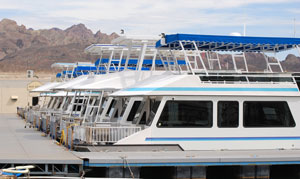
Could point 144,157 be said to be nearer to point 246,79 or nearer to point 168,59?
point 246,79

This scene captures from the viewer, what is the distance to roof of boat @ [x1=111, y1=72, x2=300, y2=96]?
1741 centimetres

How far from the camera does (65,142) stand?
19.2 m

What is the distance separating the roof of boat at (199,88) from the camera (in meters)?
17.4

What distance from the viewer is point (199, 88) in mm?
17672

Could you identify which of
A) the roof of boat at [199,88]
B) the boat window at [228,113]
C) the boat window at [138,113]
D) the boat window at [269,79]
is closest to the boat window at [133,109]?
the boat window at [138,113]

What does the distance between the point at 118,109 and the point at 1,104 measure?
34416mm

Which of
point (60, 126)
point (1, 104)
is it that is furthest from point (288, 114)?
point (1, 104)

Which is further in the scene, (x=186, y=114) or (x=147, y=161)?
(x=186, y=114)

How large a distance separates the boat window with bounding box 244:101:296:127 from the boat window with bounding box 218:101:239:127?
30 centimetres

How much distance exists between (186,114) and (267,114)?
8.66 ft

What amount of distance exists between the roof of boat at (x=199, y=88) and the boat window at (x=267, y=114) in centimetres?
32

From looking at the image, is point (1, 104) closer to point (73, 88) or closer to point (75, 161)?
point (73, 88)

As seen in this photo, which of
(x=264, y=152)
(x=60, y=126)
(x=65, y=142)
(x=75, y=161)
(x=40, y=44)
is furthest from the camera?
(x=40, y=44)

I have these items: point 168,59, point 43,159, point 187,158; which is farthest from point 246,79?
point 168,59
